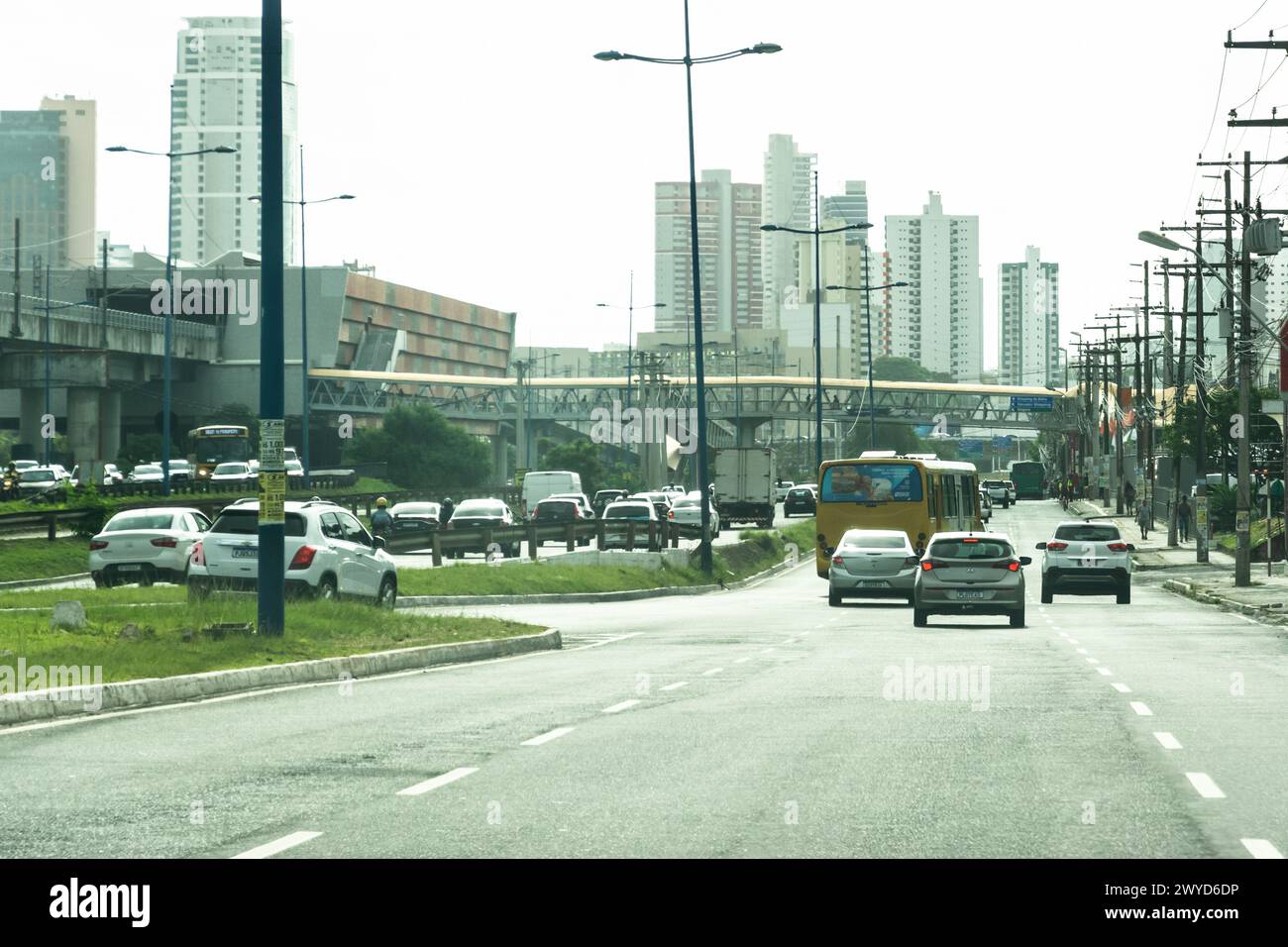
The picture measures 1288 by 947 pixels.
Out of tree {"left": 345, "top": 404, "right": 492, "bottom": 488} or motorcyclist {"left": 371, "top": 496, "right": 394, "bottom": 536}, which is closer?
motorcyclist {"left": 371, "top": 496, "right": 394, "bottom": 536}

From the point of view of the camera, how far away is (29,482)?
75.2 m

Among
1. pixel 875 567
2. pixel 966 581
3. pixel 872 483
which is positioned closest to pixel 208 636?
pixel 966 581

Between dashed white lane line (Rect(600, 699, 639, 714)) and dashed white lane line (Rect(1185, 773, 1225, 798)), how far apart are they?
5.18 meters

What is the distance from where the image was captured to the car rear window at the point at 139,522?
33500 millimetres

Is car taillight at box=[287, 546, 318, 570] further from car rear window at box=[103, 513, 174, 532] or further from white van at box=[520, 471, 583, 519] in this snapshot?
white van at box=[520, 471, 583, 519]

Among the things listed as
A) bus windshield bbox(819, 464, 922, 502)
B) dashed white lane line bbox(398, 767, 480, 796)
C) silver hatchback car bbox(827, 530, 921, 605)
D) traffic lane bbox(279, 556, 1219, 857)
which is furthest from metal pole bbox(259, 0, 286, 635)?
bus windshield bbox(819, 464, 922, 502)

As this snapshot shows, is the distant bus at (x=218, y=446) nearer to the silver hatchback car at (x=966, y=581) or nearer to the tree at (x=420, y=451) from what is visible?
the tree at (x=420, y=451)

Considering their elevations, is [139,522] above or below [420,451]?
below

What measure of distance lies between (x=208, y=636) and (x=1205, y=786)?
1161cm

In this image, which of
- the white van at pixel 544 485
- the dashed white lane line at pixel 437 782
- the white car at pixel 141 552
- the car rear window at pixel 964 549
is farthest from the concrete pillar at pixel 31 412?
the dashed white lane line at pixel 437 782

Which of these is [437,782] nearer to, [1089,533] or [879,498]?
[1089,533]

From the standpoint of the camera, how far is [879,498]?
148 feet

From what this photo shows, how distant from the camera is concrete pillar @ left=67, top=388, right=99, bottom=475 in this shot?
287ft
